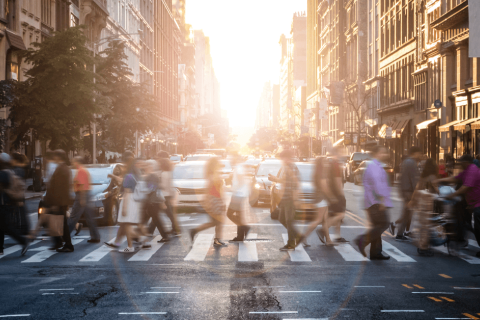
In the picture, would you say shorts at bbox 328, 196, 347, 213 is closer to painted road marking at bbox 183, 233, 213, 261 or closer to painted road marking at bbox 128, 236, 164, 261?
painted road marking at bbox 183, 233, 213, 261

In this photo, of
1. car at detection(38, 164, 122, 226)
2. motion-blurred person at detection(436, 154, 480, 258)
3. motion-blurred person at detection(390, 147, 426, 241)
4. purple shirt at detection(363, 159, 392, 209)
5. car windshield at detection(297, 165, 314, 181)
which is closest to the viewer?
purple shirt at detection(363, 159, 392, 209)

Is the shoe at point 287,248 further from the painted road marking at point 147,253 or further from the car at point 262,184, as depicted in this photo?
the car at point 262,184

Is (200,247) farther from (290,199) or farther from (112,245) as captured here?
(290,199)

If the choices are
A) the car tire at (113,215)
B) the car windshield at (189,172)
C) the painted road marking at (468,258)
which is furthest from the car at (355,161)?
the painted road marking at (468,258)

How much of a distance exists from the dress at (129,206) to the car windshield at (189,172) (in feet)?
24.1

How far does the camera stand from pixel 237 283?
337 inches

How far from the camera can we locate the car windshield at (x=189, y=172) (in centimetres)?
1938

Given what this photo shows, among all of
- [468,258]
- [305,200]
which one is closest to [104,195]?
[305,200]

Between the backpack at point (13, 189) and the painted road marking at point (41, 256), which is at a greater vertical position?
the backpack at point (13, 189)

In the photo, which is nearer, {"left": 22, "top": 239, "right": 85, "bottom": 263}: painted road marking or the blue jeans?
{"left": 22, "top": 239, "right": 85, "bottom": 263}: painted road marking

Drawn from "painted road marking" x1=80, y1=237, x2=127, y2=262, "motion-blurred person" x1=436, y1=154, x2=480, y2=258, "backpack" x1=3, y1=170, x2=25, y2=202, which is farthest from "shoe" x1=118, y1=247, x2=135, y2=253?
"motion-blurred person" x1=436, y1=154, x2=480, y2=258

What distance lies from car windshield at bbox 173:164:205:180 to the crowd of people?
5.61m

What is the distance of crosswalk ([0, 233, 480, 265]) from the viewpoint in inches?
421

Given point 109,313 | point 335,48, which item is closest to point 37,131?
point 109,313
